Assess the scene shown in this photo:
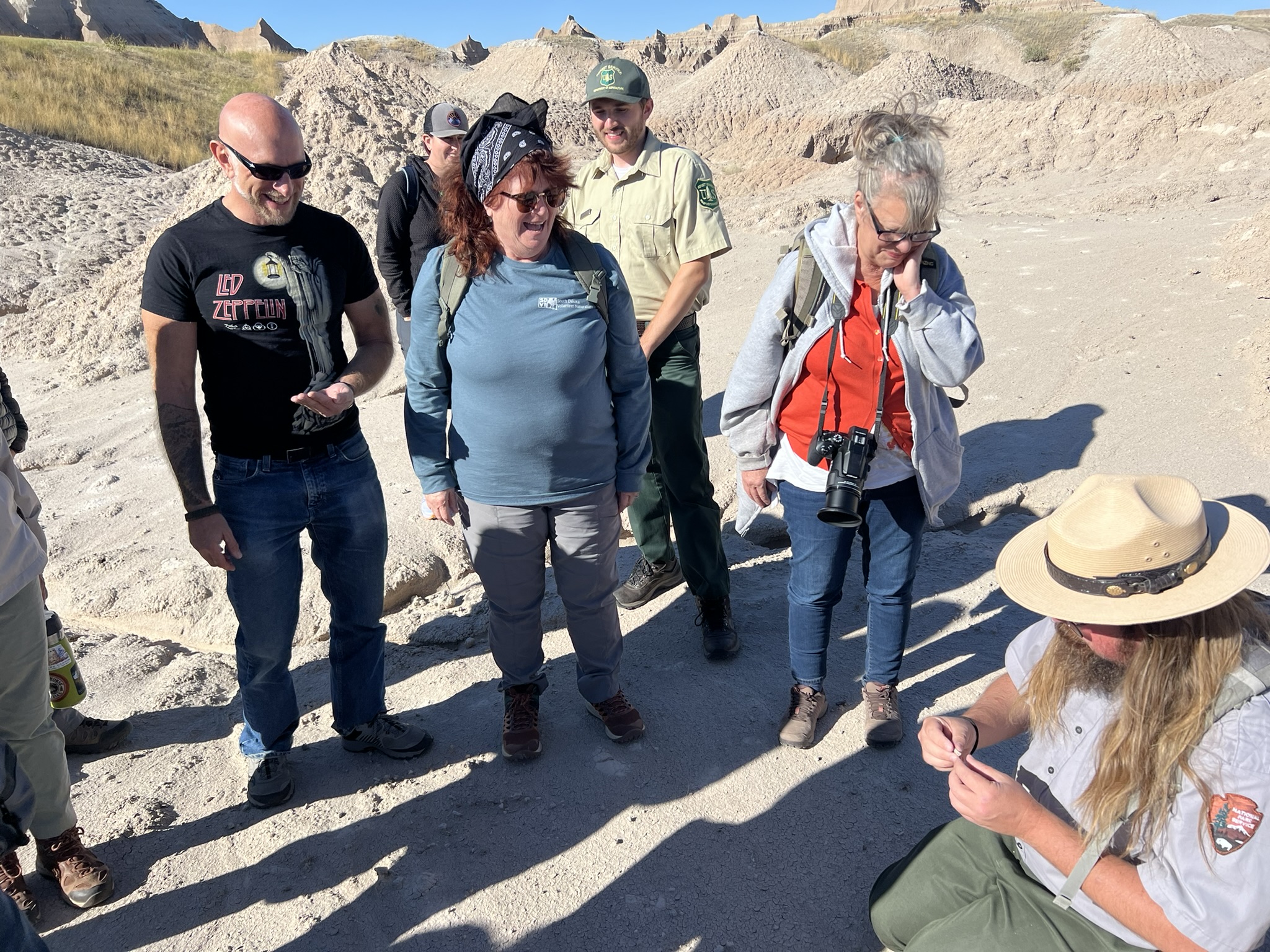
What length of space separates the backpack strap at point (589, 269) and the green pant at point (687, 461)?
736mm

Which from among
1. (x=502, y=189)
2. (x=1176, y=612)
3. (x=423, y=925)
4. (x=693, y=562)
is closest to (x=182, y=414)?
(x=502, y=189)

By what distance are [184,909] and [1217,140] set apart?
1189 cm

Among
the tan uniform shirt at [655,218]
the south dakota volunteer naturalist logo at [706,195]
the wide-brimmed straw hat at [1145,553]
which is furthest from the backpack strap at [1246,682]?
the south dakota volunteer naturalist logo at [706,195]

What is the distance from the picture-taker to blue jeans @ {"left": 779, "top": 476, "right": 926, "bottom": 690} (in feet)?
8.52

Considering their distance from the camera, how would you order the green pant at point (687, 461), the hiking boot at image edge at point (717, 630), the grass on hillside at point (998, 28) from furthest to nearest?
1. the grass on hillside at point (998, 28)
2. the hiking boot at image edge at point (717, 630)
3. the green pant at point (687, 461)

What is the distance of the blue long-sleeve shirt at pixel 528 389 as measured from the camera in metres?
2.38

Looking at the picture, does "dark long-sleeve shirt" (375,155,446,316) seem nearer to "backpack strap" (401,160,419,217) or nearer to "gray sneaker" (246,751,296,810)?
"backpack strap" (401,160,419,217)

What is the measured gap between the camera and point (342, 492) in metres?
2.54

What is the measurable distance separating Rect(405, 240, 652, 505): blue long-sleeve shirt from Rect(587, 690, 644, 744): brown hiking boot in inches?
29.0

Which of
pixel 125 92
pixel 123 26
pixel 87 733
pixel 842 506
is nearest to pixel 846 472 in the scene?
pixel 842 506

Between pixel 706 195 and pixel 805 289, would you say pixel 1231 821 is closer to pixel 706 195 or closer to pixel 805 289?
pixel 805 289

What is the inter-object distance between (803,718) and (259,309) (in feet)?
6.53

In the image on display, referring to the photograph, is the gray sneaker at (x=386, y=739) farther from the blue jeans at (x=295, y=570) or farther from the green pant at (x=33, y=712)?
the green pant at (x=33, y=712)

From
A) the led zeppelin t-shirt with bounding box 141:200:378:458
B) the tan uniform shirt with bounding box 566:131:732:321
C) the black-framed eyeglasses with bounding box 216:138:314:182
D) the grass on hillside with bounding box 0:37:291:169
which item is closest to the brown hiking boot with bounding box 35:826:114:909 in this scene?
the led zeppelin t-shirt with bounding box 141:200:378:458
